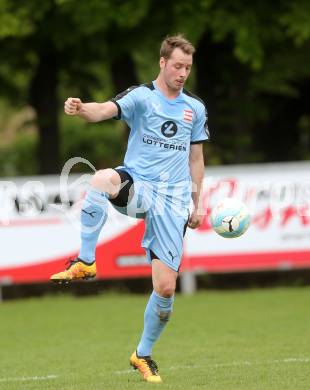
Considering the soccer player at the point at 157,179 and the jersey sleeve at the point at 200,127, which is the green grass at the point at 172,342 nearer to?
the soccer player at the point at 157,179

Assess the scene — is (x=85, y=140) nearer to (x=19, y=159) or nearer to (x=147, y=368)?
(x=19, y=159)

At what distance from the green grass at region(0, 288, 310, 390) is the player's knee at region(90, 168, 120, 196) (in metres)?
1.52

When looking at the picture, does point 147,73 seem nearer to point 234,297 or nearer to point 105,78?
point 105,78

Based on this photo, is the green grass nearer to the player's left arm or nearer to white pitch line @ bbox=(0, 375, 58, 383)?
white pitch line @ bbox=(0, 375, 58, 383)

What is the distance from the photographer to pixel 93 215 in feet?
26.7

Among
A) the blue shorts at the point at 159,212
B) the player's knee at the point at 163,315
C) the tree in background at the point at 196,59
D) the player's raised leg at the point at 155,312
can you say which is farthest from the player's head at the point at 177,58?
the tree in background at the point at 196,59

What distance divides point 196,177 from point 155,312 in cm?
115

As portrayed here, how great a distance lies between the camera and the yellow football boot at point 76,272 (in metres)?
7.91

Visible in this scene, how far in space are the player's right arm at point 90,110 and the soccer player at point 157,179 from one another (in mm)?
59

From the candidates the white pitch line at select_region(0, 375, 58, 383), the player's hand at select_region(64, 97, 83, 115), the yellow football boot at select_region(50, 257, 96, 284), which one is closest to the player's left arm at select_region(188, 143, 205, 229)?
the yellow football boot at select_region(50, 257, 96, 284)

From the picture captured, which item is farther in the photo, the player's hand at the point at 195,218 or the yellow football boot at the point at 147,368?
the player's hand at the point at 195,218

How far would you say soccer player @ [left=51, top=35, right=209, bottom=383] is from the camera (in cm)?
812

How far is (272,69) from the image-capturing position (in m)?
21.1

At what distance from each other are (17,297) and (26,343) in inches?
242
